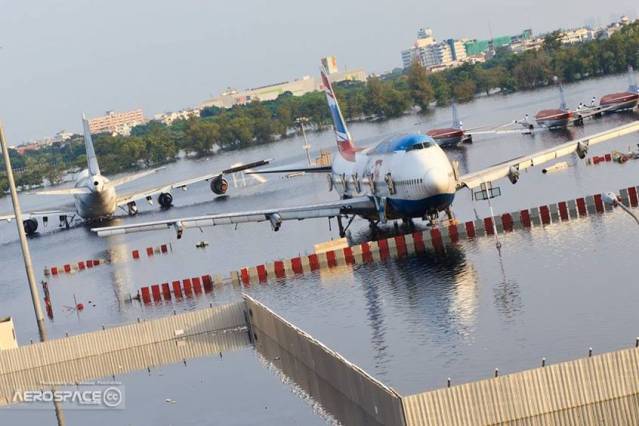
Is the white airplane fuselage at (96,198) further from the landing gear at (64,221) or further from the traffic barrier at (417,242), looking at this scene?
the traffic barrier at (417,242)

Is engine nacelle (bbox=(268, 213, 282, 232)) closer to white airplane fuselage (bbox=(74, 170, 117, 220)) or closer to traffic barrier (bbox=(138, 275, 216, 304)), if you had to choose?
traffic barrier (bbox=(138, 275, 216, 304))

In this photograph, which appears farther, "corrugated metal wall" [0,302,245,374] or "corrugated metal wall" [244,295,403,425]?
"corrugated metal wall" [0,302,245,374]

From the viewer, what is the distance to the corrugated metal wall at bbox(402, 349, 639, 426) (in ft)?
127

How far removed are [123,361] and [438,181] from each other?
24.2 m

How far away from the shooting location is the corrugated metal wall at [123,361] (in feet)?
205

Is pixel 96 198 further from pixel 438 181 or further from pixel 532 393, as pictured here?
pixel 532 393

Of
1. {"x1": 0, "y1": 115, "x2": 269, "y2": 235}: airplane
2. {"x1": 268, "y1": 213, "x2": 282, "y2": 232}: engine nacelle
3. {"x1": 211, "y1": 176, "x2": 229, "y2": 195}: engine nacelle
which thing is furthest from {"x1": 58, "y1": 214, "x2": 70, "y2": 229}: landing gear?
{"x1": 268, "y1": 213, "x2": 282, "y2": 232}: engine nacelle

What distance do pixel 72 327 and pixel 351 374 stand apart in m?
39.4

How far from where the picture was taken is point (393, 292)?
233 feet

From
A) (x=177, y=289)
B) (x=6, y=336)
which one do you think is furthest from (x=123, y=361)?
(x=177, y=289)

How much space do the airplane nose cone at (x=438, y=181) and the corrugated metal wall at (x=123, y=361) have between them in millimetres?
18715

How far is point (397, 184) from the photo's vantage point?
82250mm

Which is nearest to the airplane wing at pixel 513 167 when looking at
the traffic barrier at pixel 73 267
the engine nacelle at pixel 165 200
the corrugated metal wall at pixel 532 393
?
the traffic barrier at pixel 73 267

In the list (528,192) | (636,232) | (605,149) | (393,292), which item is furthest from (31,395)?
(605,149)
